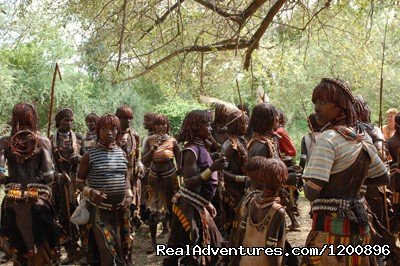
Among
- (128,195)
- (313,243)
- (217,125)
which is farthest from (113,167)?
(313,243)

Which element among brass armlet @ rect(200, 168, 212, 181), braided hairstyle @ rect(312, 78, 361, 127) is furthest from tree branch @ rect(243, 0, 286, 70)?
braided hairstyle @ rect(312, 78, 361, 127)

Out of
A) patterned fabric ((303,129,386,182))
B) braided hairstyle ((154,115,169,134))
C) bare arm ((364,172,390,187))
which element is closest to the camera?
patterned fabric ((303,129,386,182))

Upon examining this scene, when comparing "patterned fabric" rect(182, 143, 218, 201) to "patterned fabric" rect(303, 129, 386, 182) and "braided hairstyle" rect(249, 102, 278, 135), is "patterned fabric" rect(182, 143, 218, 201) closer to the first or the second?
"braided hairstyle" rect(249, 102, 278, 135)

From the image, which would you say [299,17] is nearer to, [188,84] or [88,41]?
[188,84]

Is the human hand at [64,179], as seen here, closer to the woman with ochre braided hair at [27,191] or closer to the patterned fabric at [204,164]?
the woman with ochre braided hair at [27,191]

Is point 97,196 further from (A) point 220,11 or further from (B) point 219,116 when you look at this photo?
(A) point 220,11

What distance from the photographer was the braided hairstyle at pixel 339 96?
4191 mm

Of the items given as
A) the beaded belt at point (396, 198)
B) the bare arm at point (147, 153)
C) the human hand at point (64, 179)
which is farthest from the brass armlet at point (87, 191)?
the beaded belt at point (396, 198)

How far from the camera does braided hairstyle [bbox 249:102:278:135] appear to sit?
5.82 metres

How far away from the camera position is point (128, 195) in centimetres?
637

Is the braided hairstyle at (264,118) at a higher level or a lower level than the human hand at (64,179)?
higher

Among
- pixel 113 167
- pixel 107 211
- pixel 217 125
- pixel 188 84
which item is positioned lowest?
pixel 107 211

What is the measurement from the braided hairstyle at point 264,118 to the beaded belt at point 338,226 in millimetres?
1655

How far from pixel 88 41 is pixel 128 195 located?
370cm
